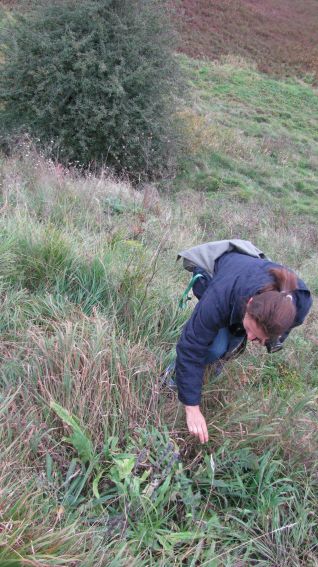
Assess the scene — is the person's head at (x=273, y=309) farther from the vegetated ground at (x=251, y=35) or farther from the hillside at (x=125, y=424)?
the vegetated ground at (x=251, y=35)

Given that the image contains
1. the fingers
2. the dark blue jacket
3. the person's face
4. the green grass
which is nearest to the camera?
the person's face

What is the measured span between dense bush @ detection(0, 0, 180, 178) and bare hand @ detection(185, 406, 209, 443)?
6.30 m

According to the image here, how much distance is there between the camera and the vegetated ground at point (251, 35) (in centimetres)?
1919

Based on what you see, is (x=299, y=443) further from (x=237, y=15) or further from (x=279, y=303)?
(x=237, y=15)

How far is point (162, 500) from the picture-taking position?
6.18ft

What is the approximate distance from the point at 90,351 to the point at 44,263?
109cm

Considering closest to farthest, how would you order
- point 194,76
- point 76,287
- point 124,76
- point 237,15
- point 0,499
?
1. point 0,499
2. point 76,287
3. point 124,76
4. point 194,76
5. point 237,15

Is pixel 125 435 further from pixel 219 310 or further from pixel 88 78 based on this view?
pixel 88 78

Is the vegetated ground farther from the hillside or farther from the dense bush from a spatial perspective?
the hillside

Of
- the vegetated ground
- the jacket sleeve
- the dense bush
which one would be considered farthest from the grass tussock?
the vegetated ground

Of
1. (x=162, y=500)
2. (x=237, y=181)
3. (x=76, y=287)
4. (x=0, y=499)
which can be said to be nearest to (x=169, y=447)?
(x=162, y=500)

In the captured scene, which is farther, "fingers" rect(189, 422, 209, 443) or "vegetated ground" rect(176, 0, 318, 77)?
"vegetated ground" rect(176, 0, 318, 77)

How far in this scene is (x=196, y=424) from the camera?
211 cm

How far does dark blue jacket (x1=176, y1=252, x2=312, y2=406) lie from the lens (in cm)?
194
